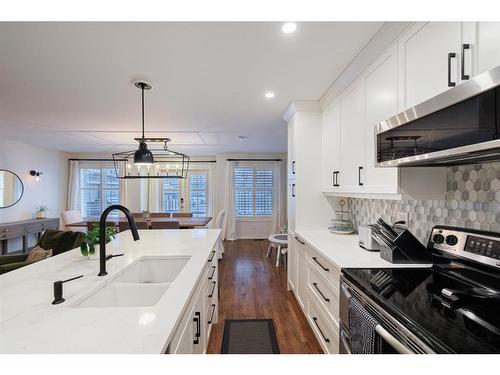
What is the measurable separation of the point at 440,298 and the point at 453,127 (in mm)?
704

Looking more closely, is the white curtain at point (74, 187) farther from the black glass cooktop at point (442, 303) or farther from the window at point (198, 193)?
the black glass cooktop at point (442, 303)

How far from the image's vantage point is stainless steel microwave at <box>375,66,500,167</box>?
733 mm

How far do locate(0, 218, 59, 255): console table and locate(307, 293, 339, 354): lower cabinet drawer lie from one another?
5.38m

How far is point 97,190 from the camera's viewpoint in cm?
638

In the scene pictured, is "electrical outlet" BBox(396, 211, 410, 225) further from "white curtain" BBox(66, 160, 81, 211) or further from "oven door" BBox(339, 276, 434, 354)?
"white curtain" BBox(66, 160, 81, 211)

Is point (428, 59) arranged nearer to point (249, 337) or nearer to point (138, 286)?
point (138, 286)

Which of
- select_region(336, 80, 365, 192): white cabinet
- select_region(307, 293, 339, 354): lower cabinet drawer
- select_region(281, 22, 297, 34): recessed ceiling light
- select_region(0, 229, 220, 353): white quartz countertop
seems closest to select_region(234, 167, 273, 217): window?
select_region(336, 80, 365, 192): white cabinet

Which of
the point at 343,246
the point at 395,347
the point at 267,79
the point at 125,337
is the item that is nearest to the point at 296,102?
the point at 267,79

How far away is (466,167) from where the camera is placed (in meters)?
1.32

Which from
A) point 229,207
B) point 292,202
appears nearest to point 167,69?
point 292,202

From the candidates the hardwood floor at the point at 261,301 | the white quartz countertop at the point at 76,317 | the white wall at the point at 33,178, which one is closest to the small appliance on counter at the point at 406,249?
the hardwood floor at the point at 261,301

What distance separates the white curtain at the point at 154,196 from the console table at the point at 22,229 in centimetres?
210

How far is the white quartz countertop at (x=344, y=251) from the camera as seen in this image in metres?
1.46
